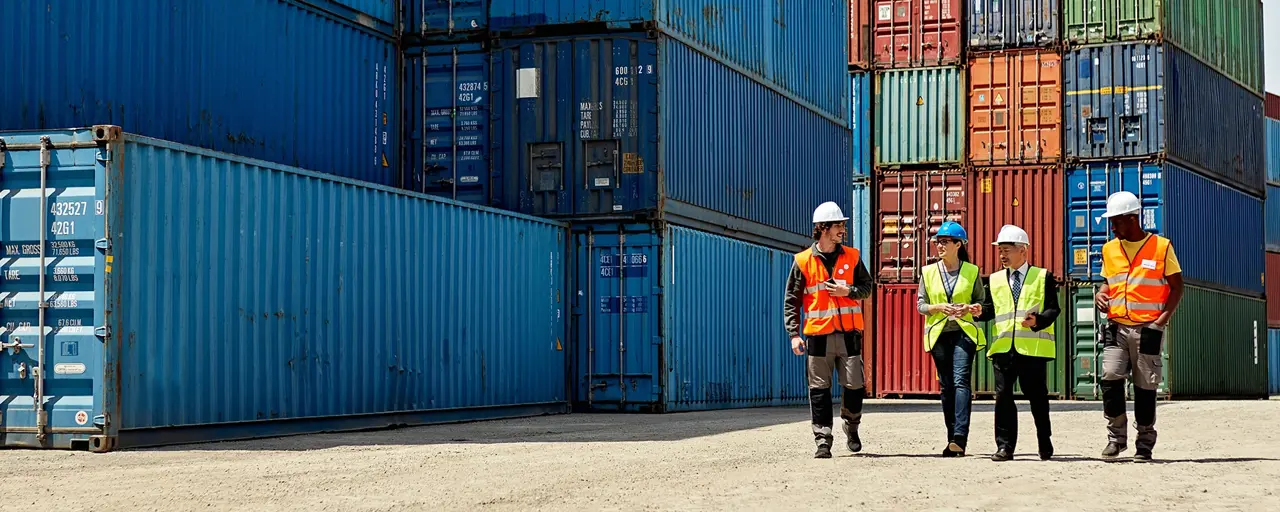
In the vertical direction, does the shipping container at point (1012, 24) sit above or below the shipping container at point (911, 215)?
above

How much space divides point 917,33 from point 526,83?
10944 mm

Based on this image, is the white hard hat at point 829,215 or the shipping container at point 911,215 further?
the shipping container at point 911,215

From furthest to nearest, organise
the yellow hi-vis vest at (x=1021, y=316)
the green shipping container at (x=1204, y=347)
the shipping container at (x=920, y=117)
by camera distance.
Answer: the shipping container at (x=920, y=117), the green shipping container at (x=1204, y=347), the yellow hi-vis vest at (x=1021, y=316)

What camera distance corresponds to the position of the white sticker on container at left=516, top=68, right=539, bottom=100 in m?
20.3

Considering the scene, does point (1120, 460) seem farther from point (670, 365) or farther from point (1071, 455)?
point (670, 365)

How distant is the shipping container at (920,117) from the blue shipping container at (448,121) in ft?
34.7

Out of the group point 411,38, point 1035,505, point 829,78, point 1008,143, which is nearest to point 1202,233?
point 1008,143

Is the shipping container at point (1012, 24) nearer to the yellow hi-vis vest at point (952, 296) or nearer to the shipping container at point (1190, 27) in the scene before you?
the shipping container at point (1190, 27)

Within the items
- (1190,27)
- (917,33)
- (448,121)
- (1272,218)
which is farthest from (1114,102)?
(1272,218)

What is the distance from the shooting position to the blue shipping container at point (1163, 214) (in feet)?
90.2

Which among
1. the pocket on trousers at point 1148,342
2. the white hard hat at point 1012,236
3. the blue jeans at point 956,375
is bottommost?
the blue jeans at point 956,375

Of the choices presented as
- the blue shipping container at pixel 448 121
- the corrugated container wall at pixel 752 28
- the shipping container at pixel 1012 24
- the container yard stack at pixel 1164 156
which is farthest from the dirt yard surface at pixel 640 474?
the shipping container at pixel 1012 24

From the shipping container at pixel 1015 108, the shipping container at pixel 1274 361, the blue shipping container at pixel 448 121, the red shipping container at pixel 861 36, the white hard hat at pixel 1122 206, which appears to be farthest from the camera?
the shipping container at pixel 1274 361

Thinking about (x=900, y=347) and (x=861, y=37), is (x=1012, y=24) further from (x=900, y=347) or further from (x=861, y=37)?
(x=900, y=347)
